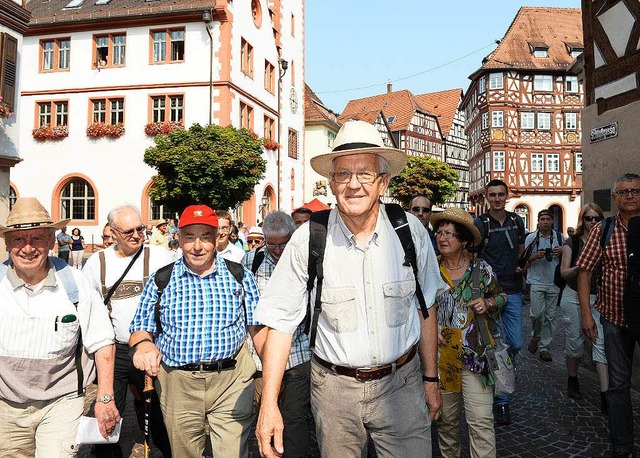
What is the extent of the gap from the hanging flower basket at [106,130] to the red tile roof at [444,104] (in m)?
51.5

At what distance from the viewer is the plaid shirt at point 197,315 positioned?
3232 mm

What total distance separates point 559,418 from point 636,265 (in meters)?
1.95

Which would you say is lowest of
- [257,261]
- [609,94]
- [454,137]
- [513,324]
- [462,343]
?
[513,324]

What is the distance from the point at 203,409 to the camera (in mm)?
3275

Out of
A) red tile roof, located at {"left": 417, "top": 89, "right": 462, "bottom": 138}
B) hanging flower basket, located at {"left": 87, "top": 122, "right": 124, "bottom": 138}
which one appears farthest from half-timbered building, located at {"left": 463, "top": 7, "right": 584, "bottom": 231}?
red tile roof, located at {"left": 417, "top": 89, "right": 462, "bottom": 138}

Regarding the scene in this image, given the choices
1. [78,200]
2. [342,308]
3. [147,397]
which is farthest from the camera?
[78,200]

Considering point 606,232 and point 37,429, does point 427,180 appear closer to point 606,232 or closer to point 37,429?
point 606,232

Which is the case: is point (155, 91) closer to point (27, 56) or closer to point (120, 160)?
point (120, 160)

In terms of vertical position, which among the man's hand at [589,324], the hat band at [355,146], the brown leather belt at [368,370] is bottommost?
the man's hand at [589,324]

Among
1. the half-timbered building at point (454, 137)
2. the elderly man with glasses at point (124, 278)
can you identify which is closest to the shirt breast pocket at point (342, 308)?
the elderly man with glasses at point (124, 278)

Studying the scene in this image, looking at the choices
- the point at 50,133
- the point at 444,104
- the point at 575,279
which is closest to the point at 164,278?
the point at 575,279

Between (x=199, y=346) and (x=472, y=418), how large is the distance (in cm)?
188

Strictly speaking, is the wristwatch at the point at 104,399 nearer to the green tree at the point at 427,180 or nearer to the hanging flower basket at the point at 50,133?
the hanging flower basket at the point at 50,133

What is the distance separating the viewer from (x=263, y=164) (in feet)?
77.3
